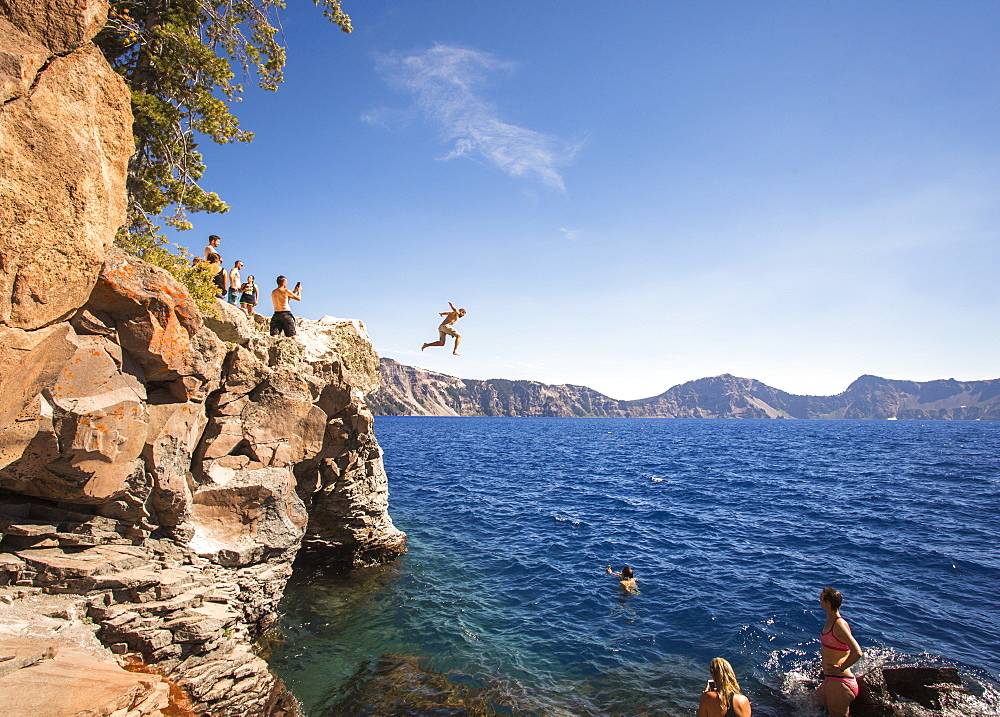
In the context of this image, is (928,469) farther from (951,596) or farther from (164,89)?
(164,89)

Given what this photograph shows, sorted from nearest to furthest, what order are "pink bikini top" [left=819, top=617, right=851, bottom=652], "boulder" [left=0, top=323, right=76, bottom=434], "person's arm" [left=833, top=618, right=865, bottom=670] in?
"boulder" [left=0, top=323, right=76, bottom=434] → "person's arm" [left=833, top=618, right=865, bottom=670] → "pink bikini top" [left=819, top=617, right=851, bottom=652]

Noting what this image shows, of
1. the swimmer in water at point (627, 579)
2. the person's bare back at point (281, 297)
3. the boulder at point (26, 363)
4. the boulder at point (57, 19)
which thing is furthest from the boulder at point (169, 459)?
the swimmer in water at point (627, 579)

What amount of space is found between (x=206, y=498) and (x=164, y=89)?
11.9 m

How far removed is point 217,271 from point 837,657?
19.2m

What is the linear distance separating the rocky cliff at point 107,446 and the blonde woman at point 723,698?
9.00 metres

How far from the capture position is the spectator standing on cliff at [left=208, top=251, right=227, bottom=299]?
13784 mm

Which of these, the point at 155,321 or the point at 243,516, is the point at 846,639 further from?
the point at 155,321

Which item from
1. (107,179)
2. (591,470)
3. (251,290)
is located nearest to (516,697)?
(107,179)

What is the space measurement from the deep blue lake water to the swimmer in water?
418mm

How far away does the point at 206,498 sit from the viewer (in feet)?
40.6

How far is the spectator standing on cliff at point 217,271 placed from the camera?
13.8m

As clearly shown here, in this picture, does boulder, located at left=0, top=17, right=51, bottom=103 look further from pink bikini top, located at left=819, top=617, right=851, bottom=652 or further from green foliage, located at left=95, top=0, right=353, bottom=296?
pink bikini top, located at left=819, top=617, right=851, bottom=652

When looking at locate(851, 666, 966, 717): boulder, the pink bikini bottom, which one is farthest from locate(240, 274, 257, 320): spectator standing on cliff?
locate(851, 666, 966, 717): boulder

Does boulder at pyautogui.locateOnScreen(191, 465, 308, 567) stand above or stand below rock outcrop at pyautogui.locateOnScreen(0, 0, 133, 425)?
below
